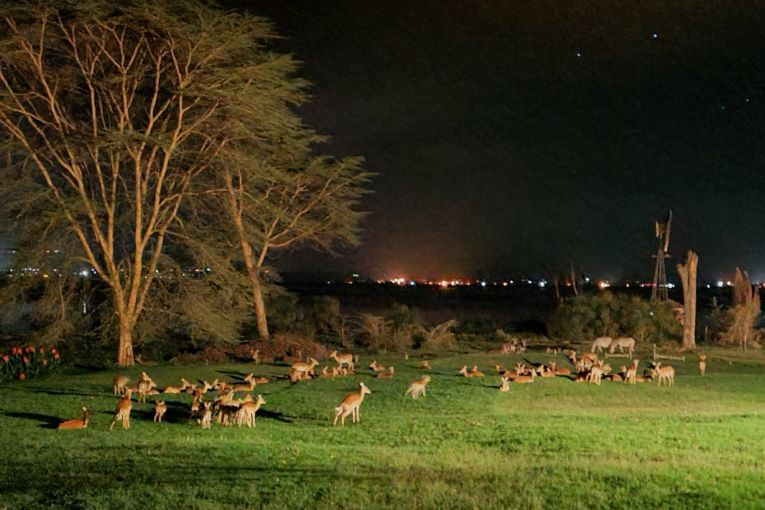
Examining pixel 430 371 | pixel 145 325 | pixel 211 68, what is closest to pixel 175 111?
pixel 211 68

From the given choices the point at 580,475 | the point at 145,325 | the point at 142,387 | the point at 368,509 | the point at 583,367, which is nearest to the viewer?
the point at 368,509

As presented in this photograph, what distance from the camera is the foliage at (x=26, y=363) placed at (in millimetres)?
21812

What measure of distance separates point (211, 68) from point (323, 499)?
19915 mm

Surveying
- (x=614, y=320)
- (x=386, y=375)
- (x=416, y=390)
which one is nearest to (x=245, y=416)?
(x=416, y=390)

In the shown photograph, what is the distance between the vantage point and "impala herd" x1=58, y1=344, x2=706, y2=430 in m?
14.4

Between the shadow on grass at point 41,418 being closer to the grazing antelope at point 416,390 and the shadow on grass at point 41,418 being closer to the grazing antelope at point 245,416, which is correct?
the grazing antelope at point 245,416

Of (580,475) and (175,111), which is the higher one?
(175,111)

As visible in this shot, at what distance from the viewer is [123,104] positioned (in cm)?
2547

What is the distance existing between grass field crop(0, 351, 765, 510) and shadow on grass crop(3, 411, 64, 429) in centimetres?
7

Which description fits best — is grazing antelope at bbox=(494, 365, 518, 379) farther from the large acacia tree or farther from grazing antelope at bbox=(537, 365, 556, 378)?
the large acacia tree

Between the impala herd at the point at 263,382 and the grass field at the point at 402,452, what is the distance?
336 mm

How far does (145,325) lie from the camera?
27.0m

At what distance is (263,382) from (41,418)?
6357 millimetres

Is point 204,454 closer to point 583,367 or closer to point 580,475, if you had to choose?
point 580,475
